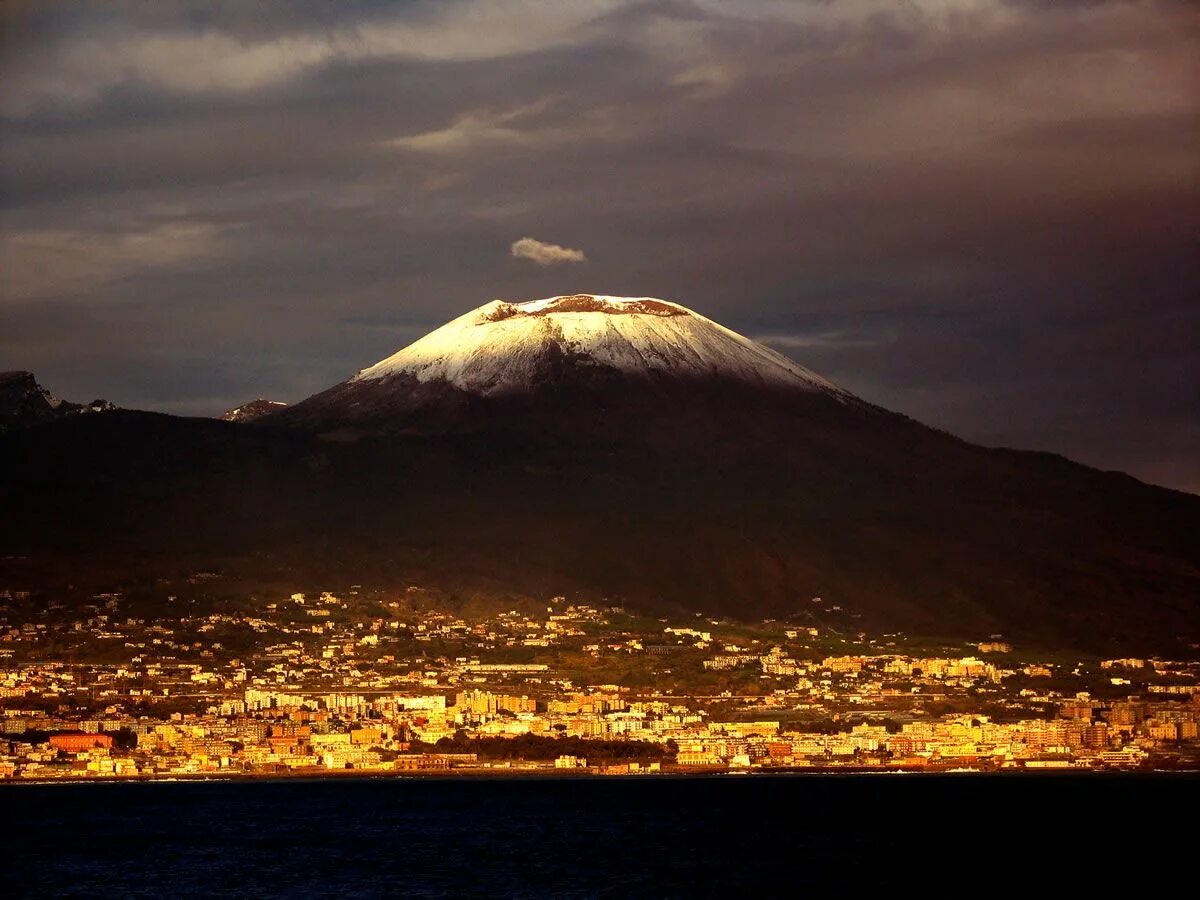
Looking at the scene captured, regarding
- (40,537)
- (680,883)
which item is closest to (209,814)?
(680,883)

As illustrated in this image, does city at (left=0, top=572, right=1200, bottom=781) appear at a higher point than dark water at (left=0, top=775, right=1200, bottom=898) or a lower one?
higher

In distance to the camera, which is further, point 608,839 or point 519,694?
point 519,694

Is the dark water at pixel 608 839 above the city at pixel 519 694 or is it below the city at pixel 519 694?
below

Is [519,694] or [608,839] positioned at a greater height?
[519,694]

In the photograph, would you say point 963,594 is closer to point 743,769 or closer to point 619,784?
point 619,784

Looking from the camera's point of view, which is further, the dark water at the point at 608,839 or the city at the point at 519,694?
the city at the point at 519,694
